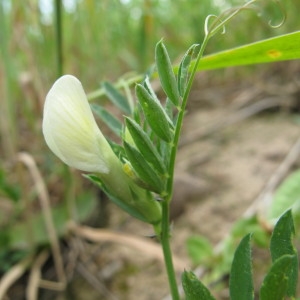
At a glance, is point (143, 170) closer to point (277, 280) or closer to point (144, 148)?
point (144, 148)

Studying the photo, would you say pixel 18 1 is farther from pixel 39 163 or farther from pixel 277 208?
pixel 277 208

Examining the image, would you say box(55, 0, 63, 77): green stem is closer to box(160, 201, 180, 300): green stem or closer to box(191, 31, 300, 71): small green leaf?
box(191, 31, 300, 71): small green leaf

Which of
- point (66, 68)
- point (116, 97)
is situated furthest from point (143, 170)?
point (66, 68)

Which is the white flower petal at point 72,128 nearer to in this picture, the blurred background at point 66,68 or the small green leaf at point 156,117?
the small green leaf at point 156,117

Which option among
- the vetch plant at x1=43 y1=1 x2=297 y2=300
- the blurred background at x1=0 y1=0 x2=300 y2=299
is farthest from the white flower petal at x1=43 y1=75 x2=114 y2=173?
the blurred background at x1=0 y1=0 x2=300 y2=299

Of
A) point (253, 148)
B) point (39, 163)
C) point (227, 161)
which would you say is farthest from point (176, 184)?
point (39, 163)

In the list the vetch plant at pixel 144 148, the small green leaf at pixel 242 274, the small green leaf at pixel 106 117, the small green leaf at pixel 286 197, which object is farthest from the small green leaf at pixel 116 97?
the small green leaf at pixel 286 197

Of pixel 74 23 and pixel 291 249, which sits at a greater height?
pixel 291 249

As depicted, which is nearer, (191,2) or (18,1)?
(18,1)
